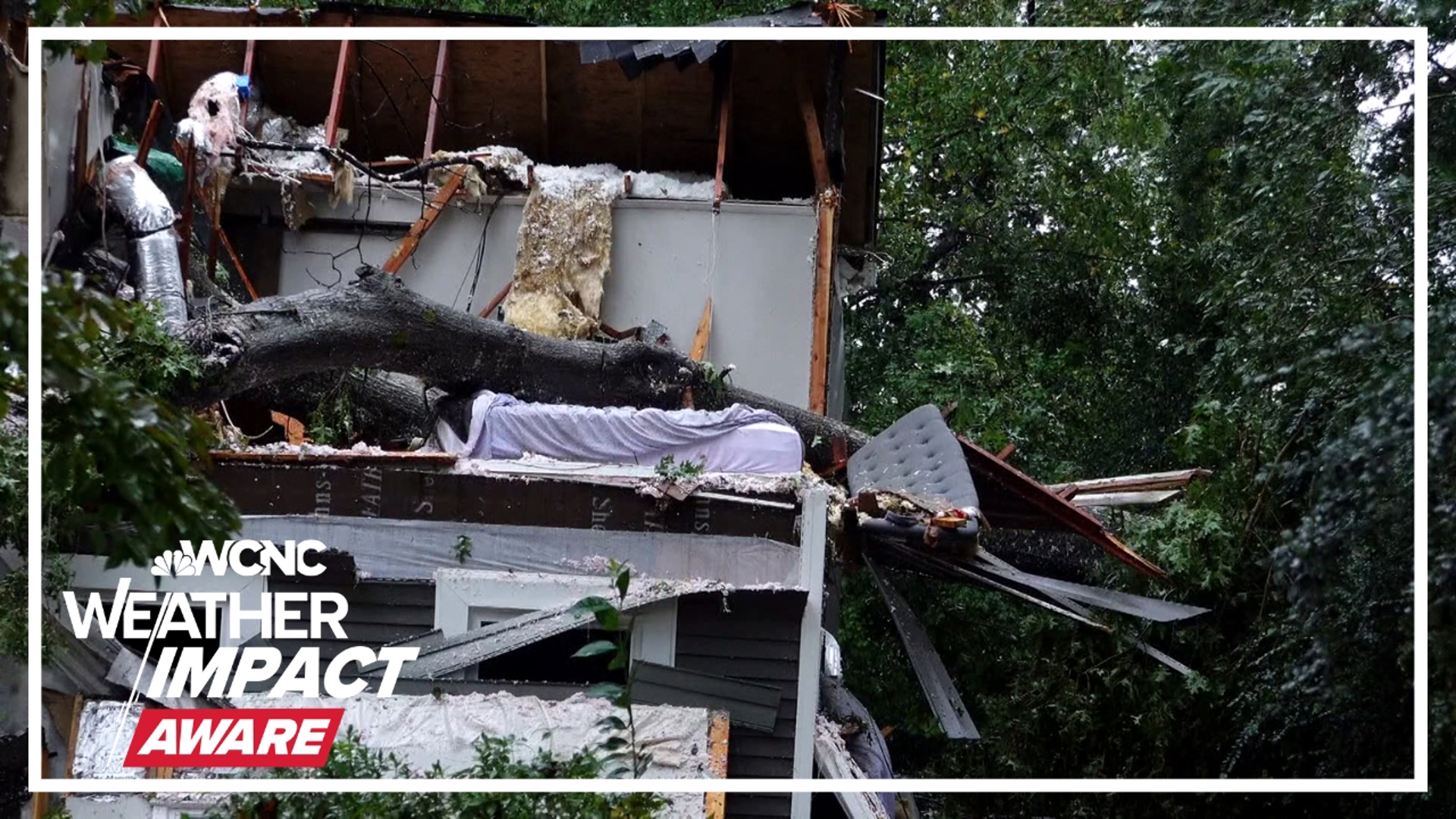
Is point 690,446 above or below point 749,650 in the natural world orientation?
above

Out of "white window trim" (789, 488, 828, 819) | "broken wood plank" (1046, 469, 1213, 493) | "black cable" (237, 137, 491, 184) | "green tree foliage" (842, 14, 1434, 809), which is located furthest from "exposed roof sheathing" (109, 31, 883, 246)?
"white window trim" (789, 488, 828, 819)

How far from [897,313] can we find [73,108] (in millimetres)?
6598

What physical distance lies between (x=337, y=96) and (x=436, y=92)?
51 centimetres

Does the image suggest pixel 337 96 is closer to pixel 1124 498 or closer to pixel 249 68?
pixel 249 68

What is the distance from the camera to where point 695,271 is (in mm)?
8297

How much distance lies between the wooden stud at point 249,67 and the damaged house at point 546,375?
0.04 metres

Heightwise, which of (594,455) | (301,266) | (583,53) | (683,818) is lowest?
(683,818)

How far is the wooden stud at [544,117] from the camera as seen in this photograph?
8.58m

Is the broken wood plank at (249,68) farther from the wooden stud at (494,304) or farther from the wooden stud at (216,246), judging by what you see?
the wooden stud at (494,304)

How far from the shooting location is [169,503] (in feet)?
12.3

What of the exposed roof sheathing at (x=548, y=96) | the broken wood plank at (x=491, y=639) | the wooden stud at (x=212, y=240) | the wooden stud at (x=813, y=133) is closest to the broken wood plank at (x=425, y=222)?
the exposed roof sheathing at (x=548, y=96)

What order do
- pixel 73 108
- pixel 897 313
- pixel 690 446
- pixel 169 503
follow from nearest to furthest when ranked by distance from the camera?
pixel 169 503 < pixel 690 446 < pixel 73 108 < pixel 897 313

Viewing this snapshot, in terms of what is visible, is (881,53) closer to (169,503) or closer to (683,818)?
(683,818)

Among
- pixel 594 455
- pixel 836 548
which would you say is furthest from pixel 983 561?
pixel 594 455
